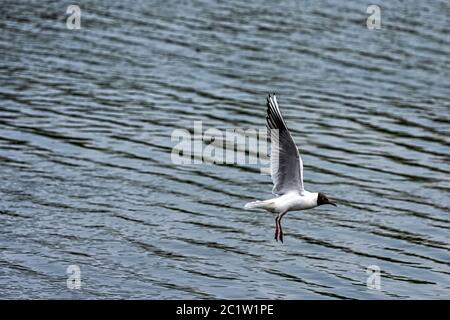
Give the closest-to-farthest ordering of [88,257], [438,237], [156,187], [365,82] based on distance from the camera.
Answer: [88,257], [438,237], [156,187], [365,82]

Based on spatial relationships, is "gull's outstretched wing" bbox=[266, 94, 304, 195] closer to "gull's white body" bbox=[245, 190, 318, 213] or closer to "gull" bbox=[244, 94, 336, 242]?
"gull" bbox=[244, 94, 336, 242]

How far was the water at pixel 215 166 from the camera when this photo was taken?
78.5ft

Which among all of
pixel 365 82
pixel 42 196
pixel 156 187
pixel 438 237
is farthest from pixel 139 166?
pixel 365 82

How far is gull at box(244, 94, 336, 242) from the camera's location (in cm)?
2059

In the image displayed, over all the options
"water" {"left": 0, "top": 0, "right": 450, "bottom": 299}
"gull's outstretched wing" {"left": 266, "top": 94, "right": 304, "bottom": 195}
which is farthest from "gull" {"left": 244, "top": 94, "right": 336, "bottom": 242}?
"water" {"left": 0, "top": 0, "right": 450, "bottom": 299}

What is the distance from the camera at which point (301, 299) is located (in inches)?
888

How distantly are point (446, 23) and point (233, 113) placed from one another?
12.9m

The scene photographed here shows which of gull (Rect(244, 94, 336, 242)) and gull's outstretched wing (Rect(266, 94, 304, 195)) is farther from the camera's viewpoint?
gull (Rect(244, 94, 336, 242))

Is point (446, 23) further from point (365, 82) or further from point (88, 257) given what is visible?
point (88, 257)

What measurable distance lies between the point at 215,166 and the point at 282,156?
980 centimetres

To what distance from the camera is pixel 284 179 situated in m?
21.2

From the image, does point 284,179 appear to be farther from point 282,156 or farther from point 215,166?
point 215,166

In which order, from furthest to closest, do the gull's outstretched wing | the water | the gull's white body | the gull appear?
the water → the gull's white body → the gull → the gull's outstretched wing

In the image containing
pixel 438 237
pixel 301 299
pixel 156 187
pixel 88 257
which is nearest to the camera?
pixel 301 299
